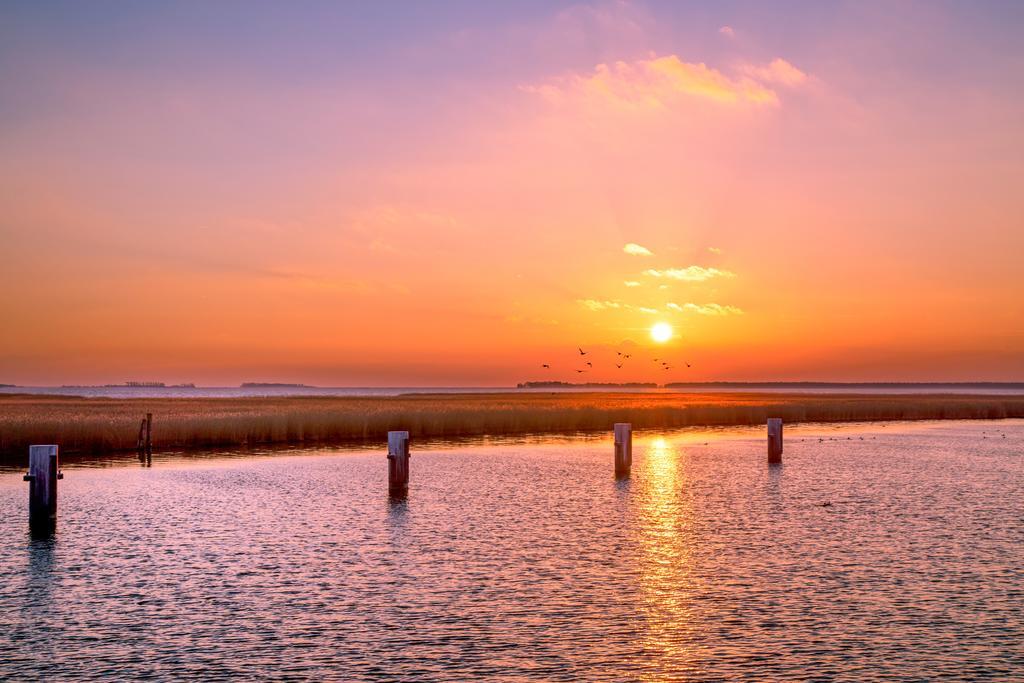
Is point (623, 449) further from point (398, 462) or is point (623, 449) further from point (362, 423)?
point (362, 423)

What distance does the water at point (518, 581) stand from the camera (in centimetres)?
1069

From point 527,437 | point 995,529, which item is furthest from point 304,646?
point 527,437

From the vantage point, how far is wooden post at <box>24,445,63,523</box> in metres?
20.4

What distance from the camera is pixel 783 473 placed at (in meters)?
34.0

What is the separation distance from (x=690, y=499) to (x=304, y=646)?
16966 mm

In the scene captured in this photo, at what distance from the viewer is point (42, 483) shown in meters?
20.8

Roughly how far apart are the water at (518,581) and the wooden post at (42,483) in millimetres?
649

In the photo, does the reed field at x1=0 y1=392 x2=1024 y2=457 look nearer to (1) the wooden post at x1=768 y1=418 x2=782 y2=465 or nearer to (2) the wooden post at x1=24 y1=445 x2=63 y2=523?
(2) the wooden post at x1=24 y1=445 x2=63 y2=523

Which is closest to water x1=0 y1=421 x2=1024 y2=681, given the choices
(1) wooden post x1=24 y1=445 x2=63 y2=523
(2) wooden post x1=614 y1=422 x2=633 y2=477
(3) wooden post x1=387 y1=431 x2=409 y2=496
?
(1) wooden post x1=24 y1=445 x2=63 y2=523

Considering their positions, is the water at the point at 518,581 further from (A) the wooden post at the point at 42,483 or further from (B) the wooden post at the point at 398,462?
(B) the wooden post at the point at 398,462

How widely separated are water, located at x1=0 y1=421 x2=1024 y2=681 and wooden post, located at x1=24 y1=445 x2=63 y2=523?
2.13ft

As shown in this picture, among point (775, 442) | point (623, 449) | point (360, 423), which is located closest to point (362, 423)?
point (360, 423)

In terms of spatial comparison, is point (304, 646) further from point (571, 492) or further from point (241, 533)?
point (571, 492)

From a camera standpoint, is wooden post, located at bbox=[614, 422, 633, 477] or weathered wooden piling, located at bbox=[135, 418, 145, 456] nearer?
wooden post, located at bbox=[614, 422, 633, 477]
